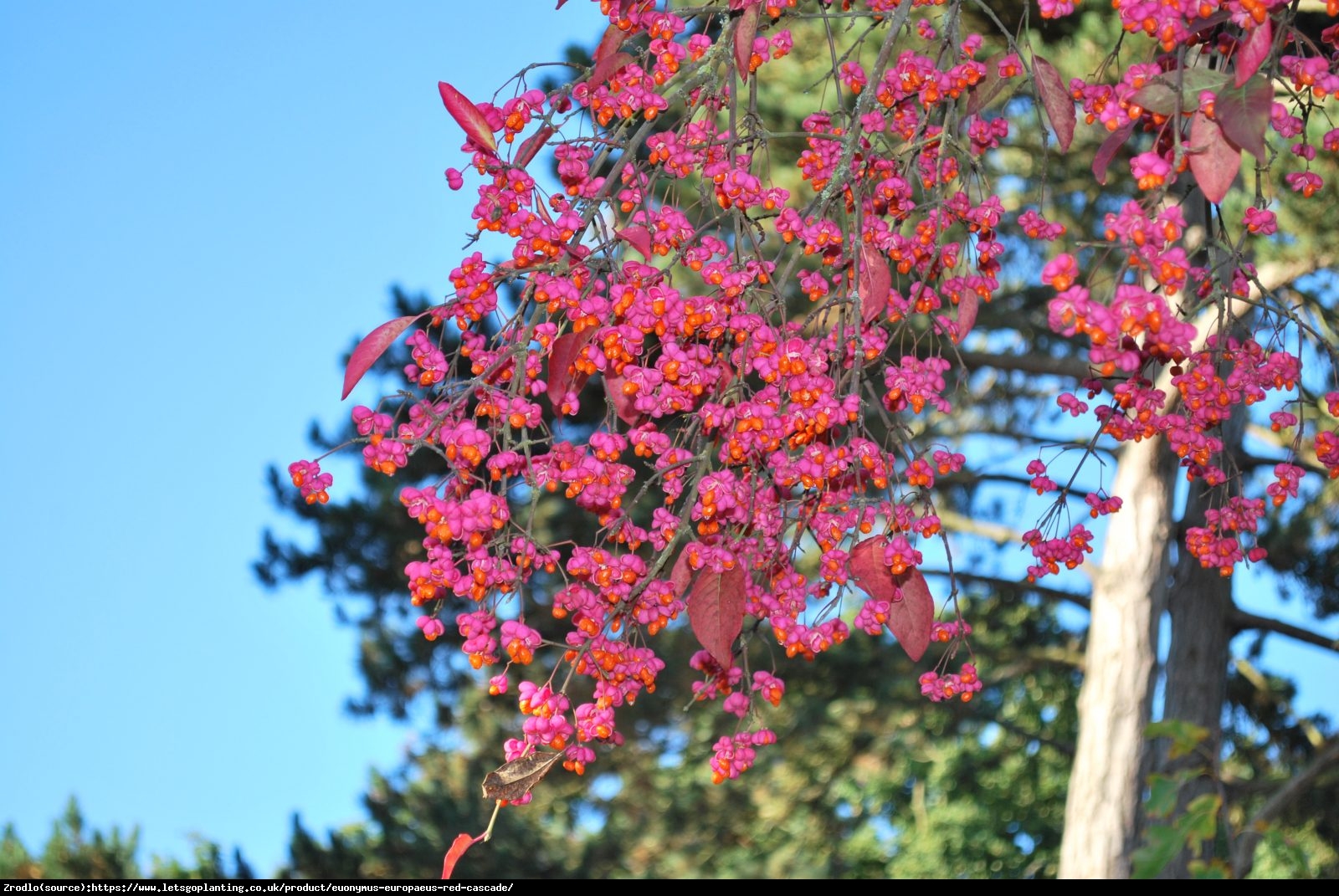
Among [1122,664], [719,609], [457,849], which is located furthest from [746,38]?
[1122,664]

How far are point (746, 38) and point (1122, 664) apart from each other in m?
5.90

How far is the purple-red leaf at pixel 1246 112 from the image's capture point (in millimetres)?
1405

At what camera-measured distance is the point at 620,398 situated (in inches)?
79.3

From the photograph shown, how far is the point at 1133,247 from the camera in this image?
4.67ft

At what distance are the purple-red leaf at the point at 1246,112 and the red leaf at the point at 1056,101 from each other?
1.78 ft

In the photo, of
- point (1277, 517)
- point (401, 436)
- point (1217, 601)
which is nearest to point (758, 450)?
point (401, 436)

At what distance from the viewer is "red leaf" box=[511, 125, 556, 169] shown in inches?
77.1

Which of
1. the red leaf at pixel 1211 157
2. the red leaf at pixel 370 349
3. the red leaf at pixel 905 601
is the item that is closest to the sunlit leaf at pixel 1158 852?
the red leaf at pixel 905 601

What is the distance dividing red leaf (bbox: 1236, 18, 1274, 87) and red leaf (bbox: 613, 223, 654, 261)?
30.8 inches

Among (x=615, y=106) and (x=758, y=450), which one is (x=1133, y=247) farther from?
(x=615, y=106)

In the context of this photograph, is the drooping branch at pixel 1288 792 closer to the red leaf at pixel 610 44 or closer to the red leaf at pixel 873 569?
the red leaf at pixel 873 569

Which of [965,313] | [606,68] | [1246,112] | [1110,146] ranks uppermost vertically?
[606,68]

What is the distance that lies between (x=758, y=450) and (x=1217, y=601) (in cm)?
647

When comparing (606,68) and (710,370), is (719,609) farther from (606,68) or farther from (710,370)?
(606,68)
